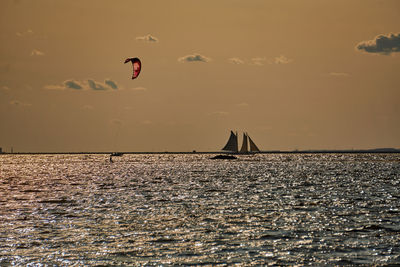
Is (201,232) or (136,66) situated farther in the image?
(136,66)

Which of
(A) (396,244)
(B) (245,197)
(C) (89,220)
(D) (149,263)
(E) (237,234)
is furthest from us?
(B) (245,197)

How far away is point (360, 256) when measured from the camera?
26.2 meters

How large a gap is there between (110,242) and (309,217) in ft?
53.3

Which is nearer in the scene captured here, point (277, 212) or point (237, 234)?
point (237, 234)

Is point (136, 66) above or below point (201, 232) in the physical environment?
above

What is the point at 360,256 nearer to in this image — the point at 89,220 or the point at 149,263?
the point at 149,263

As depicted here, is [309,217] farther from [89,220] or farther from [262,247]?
[89,220]

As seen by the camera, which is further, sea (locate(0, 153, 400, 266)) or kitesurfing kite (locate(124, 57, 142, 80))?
kitesurfing kite (locate(124, 57, 142, 80))

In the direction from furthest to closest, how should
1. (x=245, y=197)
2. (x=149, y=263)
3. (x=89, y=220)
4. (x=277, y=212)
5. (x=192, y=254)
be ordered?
(x=245, y=197)
(x=277, y=212)
(x=89, y=220)
(x=192, y=254)
(x=149, y=263)

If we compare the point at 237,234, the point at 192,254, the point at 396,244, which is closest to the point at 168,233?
the point at 237,234

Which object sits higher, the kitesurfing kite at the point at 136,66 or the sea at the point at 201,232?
the kitesurfing kite at the point at 136,66

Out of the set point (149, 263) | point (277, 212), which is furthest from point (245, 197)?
point (149, 263)

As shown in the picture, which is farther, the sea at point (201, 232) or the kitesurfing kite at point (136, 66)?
the kitesurfing kite at point (136, 66)

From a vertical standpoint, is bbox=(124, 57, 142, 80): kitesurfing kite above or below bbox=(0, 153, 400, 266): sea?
above
